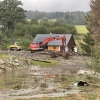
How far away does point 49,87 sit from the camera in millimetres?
25047

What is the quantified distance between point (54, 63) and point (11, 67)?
8185 millimetres

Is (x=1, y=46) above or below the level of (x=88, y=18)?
below

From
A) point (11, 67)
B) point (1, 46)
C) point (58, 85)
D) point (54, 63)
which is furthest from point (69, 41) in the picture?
point (58, 85)

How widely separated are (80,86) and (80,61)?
26073 mm

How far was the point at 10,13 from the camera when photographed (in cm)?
10575

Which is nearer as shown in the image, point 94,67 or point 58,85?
point 94,67

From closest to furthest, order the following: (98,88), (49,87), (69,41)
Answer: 1. (98,88)
2. (49,87)
3. (69,41)

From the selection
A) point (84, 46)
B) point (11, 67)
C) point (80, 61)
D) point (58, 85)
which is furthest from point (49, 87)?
point (84, 46)

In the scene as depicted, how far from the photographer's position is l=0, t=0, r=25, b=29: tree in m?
106

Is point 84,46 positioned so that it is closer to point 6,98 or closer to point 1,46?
point 1,46

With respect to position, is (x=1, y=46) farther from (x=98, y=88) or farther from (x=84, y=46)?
(x=98, y=88)

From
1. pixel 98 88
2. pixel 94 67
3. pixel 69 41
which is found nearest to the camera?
pixel 94 67

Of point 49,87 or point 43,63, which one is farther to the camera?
point 43,63

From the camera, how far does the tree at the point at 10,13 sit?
106 m
